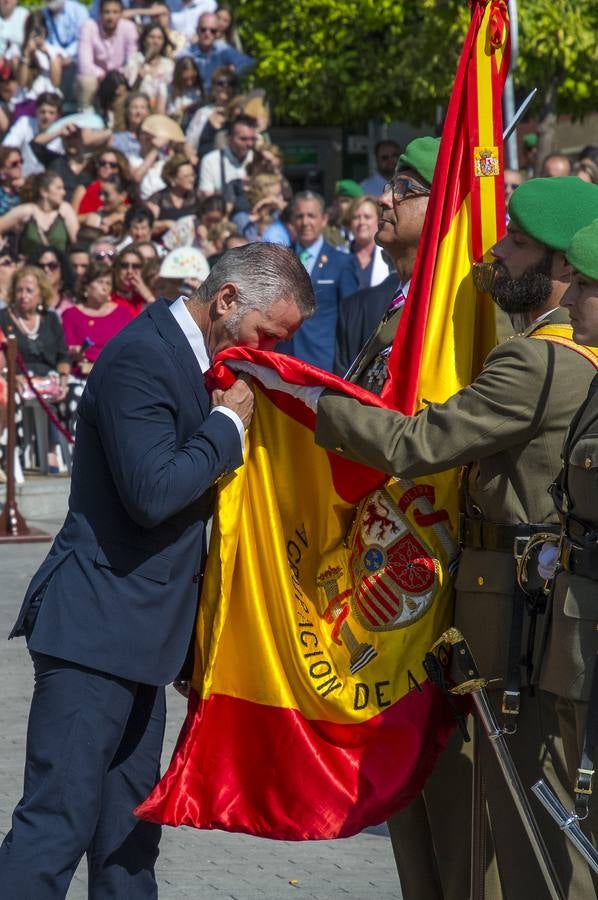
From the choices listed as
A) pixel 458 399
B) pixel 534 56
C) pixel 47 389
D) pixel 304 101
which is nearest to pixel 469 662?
pixel 458 399

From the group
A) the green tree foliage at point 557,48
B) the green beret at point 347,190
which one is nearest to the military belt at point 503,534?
the green beret at point 347,190

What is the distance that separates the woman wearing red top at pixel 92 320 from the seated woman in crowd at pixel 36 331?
0.10 metres

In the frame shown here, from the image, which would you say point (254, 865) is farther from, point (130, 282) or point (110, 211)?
point (110, 211)

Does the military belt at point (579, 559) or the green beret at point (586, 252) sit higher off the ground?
the green beret at point (586, 252)

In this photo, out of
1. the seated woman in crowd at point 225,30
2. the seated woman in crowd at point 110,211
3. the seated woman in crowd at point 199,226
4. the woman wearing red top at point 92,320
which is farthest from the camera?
the seated woman in crowd at point 225,30

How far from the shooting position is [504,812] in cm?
402

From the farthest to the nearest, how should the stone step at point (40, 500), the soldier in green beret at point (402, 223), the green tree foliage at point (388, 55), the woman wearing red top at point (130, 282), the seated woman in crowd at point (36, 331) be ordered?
the green tree foliage at point (388, 55)
the woman wearing red top at point (130, 282)
the seated woman in crowd at point (36, 331)
the stone step at point (40, 500)
the soldier in green beret at point (402, 223)

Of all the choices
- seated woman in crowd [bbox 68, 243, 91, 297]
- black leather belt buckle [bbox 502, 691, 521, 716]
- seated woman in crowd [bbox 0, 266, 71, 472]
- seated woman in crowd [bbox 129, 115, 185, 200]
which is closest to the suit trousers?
black leather belt buckle [bbox 502, 691, 521, 716]

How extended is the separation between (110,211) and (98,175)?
1.79ft

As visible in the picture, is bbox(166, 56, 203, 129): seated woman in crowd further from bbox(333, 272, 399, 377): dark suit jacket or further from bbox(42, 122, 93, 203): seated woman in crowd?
bbox(333, 272, 399, 377): dark suit jacket

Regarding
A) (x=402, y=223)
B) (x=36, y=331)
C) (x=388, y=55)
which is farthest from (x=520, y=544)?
(x=388, y=55)

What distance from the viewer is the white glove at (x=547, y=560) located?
12.5ft

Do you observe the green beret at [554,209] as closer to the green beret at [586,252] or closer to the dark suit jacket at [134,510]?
the green beret at [586,252]

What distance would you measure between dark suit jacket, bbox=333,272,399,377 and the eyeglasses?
14.2 ft
